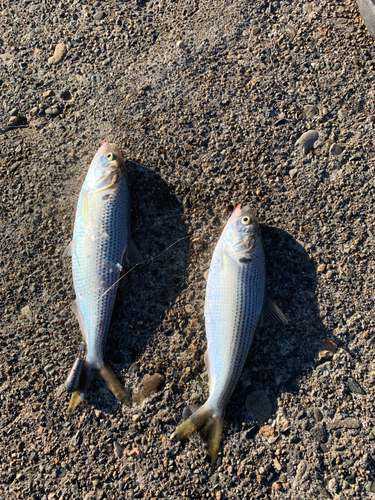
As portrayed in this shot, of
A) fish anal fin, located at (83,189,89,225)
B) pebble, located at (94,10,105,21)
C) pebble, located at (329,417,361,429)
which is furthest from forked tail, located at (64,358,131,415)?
pebble, located at (94,10,105,21)

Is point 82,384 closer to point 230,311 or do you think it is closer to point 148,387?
point 148,387

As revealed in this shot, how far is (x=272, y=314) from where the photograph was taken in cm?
327

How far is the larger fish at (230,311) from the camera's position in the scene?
312cm

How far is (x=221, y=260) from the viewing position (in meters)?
3.35

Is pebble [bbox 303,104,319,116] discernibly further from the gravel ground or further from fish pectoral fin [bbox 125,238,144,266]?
fish pectoral fin [bbox 125,238,144,266]

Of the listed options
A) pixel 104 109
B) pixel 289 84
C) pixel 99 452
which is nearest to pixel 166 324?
pixel 99 452

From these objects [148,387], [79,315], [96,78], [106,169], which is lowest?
[148,387]

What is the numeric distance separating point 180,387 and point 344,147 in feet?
8.60

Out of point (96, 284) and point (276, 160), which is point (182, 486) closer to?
point (96, 284)

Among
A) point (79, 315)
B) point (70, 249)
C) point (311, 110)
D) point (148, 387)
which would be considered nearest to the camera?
point (148, 387)

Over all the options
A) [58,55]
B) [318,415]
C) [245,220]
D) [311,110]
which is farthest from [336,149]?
[58,55]

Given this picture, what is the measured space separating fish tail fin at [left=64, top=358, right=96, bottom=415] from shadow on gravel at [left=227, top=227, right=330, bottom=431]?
1217mm

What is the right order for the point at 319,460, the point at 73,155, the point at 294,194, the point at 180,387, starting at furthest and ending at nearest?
1. the point at 73,155
2. the point at 294,194
3. the point at 180,387
4. the point at 319,460

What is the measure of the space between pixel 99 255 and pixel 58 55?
2.29m
